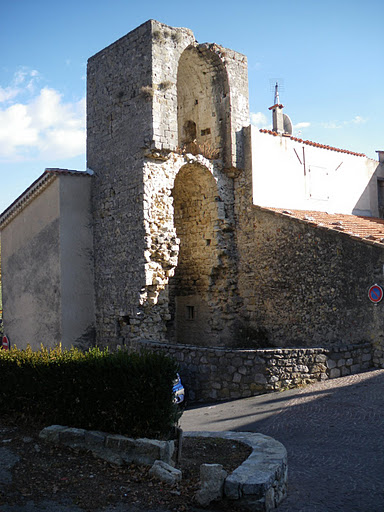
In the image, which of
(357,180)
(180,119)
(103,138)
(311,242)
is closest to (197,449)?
(311,242)

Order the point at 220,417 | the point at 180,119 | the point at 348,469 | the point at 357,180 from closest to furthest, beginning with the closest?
1. the point at 348,469
2. the point at 220,417
3. the point at 180,119
4. the point at 357,180

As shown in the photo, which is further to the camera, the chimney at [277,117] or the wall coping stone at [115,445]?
the chimney at [277,117]

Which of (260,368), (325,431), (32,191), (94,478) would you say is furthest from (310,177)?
(94,478)

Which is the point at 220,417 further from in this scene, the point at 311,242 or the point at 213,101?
the point at 213,101

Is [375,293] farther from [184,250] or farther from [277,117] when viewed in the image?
[277,117]

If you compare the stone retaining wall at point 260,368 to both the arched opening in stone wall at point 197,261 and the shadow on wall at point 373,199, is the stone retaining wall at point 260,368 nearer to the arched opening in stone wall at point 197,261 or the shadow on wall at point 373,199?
the arched opening in stone wall at point 197,261

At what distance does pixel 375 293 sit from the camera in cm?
1118

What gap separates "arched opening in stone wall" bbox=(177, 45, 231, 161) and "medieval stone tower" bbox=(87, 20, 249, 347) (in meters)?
0.03

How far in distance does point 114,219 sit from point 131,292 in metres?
2.35

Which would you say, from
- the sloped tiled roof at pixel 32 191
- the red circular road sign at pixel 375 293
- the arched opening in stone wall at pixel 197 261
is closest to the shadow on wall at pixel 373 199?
the arched opening in stone wall at pixel 197 261

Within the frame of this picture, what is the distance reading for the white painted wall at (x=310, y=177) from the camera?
1546 centimetres

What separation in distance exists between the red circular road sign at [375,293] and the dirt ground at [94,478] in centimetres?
604

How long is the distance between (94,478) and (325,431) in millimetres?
4054

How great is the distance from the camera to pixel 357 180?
19016 mm
